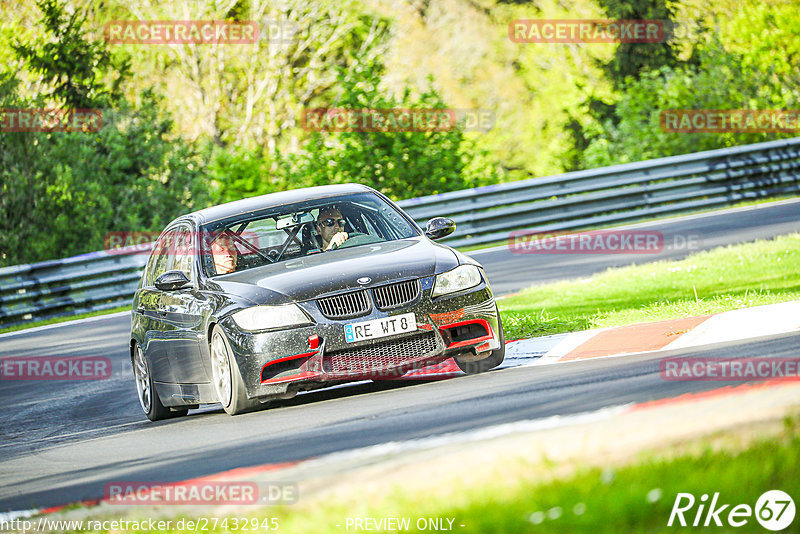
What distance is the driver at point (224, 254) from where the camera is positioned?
935 centimetres

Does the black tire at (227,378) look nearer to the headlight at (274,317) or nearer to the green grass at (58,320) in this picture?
the headlight at (274,317)

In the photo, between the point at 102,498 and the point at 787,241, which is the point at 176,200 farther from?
the point at 102,498

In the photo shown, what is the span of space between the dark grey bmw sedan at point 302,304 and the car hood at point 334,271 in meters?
0.01

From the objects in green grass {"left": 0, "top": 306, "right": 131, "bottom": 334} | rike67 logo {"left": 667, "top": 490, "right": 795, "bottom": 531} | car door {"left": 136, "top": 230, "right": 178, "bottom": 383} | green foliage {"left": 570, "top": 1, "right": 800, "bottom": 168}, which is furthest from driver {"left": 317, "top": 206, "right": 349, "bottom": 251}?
green foliage {"left": 570, "top": 1, "right": 800, "bottom": 168}

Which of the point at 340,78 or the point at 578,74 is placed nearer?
the point at 340,78

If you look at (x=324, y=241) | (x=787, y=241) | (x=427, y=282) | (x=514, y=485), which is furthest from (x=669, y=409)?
(x=787, y=241)

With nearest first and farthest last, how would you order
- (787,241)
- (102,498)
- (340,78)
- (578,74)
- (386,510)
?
(386,510) → (102,498) → (787,241) → (340,78) → (578,74)

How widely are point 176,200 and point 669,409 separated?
21177mm

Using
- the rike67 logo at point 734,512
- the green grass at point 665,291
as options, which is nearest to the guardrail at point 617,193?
the green grass at point 665,291

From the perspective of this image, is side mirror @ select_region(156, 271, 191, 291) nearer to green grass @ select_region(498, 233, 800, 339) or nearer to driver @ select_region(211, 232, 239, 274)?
driver @ select_region(211, 232, 239, 274)

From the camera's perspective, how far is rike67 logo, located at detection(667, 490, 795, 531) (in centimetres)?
364

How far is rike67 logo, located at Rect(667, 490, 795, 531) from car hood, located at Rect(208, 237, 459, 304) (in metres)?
4.76

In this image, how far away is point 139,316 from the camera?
10500 millimetres

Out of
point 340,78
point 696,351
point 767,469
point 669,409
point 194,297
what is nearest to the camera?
point 767,469
